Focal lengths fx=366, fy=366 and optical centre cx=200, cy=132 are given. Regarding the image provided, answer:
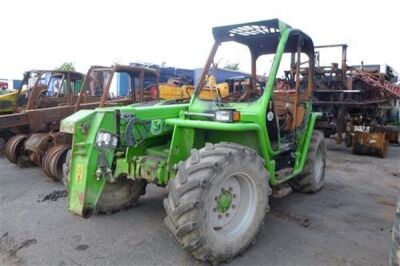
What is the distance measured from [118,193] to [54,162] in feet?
8.25

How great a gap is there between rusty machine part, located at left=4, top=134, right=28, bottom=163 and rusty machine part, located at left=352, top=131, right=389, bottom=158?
8694 millimetres

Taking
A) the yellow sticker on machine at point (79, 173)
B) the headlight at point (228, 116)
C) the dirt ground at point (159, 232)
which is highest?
the headlight at point (228, 116)

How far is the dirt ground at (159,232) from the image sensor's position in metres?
3.76

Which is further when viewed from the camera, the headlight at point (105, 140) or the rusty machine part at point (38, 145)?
the rusty machine part at point (38, 145)

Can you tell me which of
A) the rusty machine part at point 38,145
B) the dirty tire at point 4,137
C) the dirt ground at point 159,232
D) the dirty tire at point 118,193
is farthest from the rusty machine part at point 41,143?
the dirty tire at point 118,193

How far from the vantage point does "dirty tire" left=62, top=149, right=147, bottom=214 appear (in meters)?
4.64

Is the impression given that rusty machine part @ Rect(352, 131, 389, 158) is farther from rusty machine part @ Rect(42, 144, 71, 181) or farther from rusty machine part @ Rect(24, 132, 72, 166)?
rusty machine part @ Rect(42, 144, 71, 181)

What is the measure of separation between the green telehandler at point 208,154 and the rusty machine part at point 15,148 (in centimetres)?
421

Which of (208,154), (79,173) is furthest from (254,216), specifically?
(79,173)

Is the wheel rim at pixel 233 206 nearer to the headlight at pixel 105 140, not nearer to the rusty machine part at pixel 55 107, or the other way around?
the headlight at pixel 105 140

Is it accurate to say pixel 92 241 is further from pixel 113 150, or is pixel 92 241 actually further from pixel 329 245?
pixel 329 245

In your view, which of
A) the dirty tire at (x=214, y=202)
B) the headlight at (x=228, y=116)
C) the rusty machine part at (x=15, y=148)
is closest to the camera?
the dirty tire at (x=214, y=202)

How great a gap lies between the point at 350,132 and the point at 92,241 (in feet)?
28.8

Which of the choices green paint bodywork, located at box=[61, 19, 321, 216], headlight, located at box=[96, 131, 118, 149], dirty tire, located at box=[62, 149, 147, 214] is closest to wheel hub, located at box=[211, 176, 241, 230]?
green paint bodywork, located at box=[61, 19, 321, 216]
